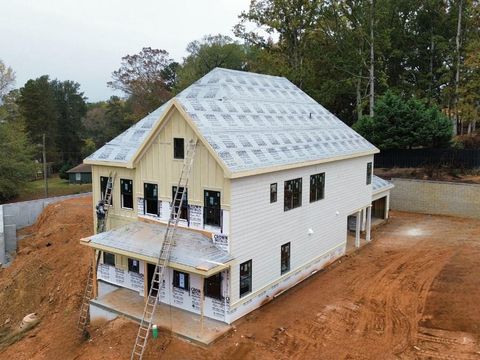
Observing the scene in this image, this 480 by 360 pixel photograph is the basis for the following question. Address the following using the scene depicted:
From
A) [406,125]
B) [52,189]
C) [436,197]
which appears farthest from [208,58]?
[436,197]

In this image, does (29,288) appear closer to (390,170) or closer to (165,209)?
(165,209)

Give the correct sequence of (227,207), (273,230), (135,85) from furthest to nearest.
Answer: (135,85), (273,230), (227,207)

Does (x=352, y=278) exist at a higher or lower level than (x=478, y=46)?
lower

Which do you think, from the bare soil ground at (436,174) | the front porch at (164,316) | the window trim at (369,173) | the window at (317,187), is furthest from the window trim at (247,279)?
the bare soil ground at (436,174)

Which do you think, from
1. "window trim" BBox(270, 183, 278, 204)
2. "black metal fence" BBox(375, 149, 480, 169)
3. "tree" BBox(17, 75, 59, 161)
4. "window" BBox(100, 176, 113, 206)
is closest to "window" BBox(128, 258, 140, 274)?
"window" BBox(100, 176, 113, 206)

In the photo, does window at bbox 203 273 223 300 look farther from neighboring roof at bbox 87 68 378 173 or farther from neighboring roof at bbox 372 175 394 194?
neighboring roof at bbox 372 175 394 194

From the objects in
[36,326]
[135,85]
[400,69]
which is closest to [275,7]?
[400,69]
